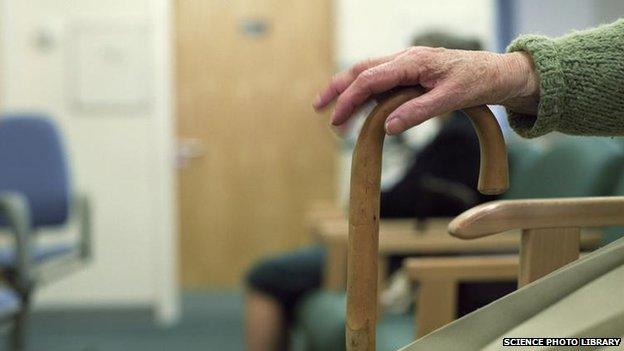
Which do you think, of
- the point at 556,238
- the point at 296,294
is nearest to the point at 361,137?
the point at 556,238

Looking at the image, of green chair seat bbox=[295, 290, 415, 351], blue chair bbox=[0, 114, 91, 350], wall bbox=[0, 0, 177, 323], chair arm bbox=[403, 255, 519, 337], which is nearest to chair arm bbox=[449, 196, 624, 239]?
chair arm bbox=[403, 255, 519, 337]

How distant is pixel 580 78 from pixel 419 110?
17cm

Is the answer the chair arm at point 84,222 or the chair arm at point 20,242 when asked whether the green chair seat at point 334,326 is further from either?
the chair arm at point 84,222

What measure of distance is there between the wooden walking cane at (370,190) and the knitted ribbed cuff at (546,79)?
0.19 feet

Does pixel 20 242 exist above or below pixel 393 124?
below

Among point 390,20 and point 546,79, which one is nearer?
point 546,79

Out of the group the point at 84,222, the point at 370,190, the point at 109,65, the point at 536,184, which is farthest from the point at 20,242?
the point at 370,190

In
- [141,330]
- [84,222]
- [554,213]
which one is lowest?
[141,330]

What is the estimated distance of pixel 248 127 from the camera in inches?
169

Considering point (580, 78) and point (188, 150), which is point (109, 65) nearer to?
point (188, 150)

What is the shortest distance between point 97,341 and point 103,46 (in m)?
1.43

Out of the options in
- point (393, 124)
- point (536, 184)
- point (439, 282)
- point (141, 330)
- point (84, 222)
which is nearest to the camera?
point (393, 124)

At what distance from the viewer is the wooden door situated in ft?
13.9

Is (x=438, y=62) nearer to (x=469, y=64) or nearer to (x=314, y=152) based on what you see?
(x=469, y=64)
